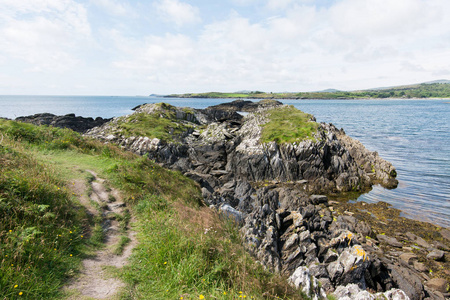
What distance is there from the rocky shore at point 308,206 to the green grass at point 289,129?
18.9 inches

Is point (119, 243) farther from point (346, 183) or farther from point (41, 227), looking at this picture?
→ point (346, 183)

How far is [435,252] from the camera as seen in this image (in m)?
16.7

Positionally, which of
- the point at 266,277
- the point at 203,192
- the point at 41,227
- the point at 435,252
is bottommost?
the point at 435,252

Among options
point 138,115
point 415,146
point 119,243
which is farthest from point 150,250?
point 415,146

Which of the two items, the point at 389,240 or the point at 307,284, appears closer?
the point at 307,284

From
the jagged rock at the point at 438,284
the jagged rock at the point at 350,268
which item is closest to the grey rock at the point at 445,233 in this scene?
the jagged rock at the point at 438,284

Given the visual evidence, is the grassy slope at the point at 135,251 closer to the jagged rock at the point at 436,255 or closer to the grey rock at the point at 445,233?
the jagged rock at the point at 436,255

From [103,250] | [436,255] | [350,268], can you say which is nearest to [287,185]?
[436,255]

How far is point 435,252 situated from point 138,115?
45.9 metres

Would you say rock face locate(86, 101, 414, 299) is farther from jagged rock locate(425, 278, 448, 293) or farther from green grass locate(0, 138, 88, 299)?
green grass locate(0, 138, 88, 299)

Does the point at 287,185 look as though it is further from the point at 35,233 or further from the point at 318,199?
the point at 35,233

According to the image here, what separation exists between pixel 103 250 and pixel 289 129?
1307 inches

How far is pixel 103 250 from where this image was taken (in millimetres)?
7535

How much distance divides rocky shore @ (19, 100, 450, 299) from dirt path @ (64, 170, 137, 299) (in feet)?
14.2
